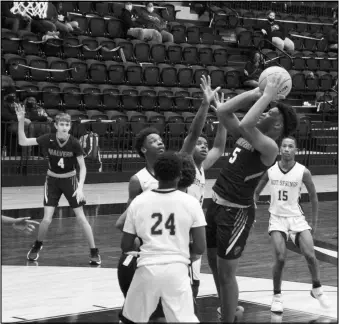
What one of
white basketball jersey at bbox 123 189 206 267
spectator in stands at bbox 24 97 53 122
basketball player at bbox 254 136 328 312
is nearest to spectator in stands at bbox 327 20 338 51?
spectator in stands at bbox 24 97 53 122

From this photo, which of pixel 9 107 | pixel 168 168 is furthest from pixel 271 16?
pixel 168 168

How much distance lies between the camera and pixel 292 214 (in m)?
7.86

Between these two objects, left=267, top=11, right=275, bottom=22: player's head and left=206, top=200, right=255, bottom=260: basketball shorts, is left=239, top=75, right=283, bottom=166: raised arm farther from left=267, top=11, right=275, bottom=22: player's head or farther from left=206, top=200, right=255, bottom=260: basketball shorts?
left=267, top=11, right=275, bottom=22: player's head

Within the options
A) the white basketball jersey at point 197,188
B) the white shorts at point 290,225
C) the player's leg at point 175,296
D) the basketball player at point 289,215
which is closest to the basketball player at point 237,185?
the white basketball jersey at point 197,188

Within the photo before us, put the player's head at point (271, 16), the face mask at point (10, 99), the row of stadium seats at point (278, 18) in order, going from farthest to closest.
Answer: the row of stadium seats at point (278, 18) < the player's head at point (271, 16) < the face mask at point (10, 99)

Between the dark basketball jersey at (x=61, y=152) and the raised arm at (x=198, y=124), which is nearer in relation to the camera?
the raised arm at (x=198, y=124)

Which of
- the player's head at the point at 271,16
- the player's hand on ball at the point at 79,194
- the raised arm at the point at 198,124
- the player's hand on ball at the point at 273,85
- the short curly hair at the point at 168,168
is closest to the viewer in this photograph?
the short curly hair at the point at 168,168

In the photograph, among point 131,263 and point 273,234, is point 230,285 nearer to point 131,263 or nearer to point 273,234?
point 131,263

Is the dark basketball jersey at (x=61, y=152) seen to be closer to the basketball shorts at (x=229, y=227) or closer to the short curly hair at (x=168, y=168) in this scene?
the basketball shorts at (x=229, y=227)

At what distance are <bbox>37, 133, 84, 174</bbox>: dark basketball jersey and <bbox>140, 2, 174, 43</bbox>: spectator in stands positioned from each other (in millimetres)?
11858

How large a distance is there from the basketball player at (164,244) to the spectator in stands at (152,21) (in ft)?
53.1

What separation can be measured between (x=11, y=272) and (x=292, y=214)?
9.98ft

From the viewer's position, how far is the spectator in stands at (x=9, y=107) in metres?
15.5

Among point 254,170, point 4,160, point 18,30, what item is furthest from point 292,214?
point 18,30
